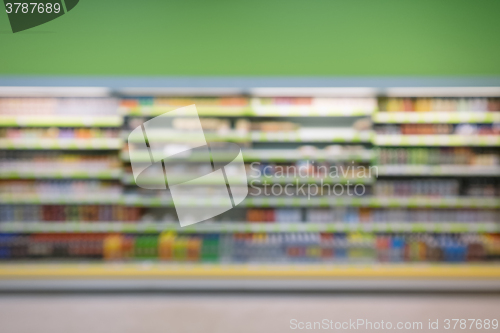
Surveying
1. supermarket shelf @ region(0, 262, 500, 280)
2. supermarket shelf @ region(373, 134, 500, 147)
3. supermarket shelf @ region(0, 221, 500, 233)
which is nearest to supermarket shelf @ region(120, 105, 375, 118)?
supermarket shelf @ region(373, 134, 500, 147)

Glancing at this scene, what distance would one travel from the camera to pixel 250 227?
352 cm

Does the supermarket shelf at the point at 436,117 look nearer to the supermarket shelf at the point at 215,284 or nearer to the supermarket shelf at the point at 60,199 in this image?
the supermarket shelf at the point at 215,284

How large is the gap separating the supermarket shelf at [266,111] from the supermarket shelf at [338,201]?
99 centimetres

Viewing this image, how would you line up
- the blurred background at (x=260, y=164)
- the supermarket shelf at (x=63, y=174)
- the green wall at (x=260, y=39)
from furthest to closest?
the supermarket shelf at (x=63, y=174) < the green wall at (x=260, y=39) < the blurred background at (x=260, y=164)

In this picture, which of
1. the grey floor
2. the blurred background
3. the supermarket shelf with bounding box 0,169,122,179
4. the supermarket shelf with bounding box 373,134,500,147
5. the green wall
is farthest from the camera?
the supermarket shelf with bounding box 0,169,122,179

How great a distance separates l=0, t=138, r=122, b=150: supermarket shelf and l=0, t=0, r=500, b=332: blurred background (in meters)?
0.02

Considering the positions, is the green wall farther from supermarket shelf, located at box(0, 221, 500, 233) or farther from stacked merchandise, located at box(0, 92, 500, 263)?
supermarket shelf, located at box(0, 221, 500, 233)

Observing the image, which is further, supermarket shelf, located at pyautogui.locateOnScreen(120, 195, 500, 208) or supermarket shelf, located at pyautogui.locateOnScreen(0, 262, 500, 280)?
supermarket shelf, located at pyautogui.locateOnScreen(120, 195, 500, 208)

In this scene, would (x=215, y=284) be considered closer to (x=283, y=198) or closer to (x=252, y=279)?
(x=252, y=279)

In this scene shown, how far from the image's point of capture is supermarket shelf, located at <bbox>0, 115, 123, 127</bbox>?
3518 mm

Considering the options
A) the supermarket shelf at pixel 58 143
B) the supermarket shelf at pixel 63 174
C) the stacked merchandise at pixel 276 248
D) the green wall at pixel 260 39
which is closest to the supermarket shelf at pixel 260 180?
the supermarket shelf at pixel 63 174

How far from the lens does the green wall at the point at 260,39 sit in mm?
3295

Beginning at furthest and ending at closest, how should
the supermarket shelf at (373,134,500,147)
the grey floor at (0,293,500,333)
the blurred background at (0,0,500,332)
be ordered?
the supermarket shelf at (373,134,500,147) → the blurred background at (0,0,500,332) → the grey floor at (0,293,500,333)

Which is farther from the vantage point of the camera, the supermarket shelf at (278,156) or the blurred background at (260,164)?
the supermarket shelf at (278,156)
